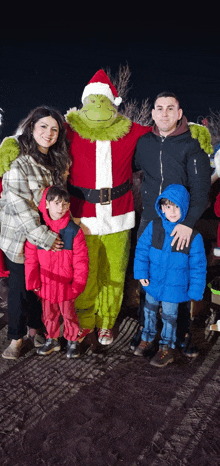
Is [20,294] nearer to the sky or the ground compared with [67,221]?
nearer to the ground

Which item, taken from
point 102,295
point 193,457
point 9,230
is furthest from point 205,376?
point 9,230

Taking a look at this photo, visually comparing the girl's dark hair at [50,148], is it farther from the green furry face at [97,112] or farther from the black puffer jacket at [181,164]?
the black puffer jacket at [181,164]

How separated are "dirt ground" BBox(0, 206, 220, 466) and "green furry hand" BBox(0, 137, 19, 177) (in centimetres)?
150

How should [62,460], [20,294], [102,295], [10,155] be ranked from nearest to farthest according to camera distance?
[62,460] → [10,155] → [20,294] → [102,295]

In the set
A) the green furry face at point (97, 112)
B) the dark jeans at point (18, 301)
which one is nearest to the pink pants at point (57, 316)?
the dark jeans at point (18, 301)

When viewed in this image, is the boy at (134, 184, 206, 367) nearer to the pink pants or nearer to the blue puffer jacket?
the blue puffer jacket

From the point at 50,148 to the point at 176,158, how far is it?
965 millimetres

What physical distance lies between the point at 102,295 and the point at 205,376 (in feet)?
3.48

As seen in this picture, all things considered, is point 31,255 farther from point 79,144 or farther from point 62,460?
point 62,460

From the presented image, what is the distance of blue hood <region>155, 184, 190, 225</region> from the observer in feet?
8.49

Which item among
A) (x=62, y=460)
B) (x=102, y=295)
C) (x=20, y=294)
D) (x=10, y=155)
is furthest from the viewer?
(x=102, y=295)

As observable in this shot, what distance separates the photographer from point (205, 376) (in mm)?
2697

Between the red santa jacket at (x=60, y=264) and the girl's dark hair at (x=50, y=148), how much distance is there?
1.08ft

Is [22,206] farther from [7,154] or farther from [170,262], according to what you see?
[170,262]
